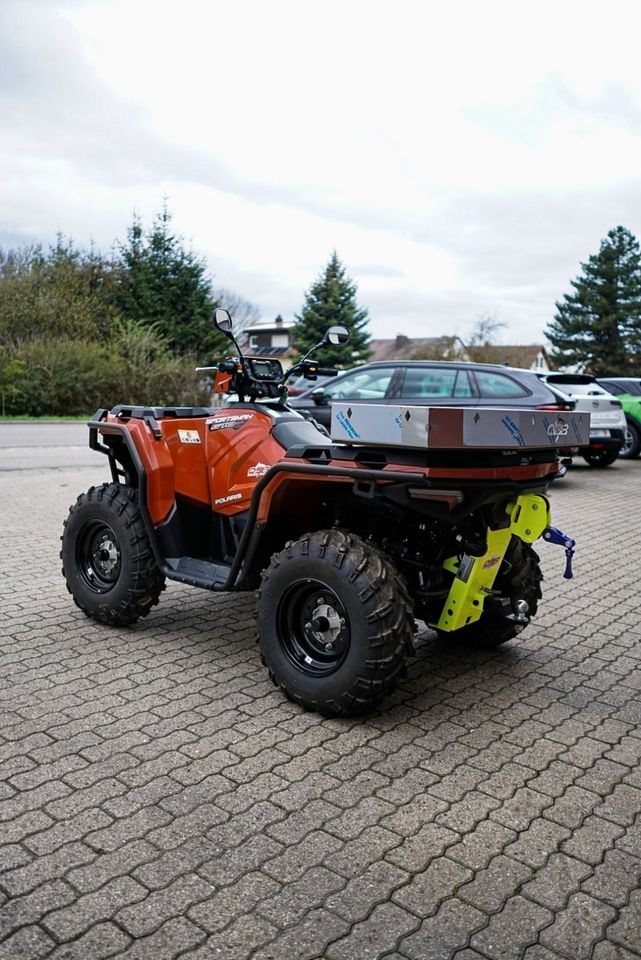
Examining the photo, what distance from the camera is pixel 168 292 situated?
1490 inches

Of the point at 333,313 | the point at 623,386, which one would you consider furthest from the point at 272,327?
the point at 623,386

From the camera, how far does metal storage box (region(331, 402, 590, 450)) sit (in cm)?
328

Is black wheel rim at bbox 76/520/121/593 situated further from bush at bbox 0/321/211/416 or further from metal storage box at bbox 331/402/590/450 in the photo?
bush at bbox 0/321/211/416

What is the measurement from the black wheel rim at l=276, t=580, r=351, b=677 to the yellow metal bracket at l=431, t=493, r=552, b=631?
51 centimetres

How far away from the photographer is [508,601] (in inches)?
169

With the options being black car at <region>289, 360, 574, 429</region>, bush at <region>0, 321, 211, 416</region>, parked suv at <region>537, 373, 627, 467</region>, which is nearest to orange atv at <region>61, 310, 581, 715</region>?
black car at <region>289, 360, 574, 429</region>

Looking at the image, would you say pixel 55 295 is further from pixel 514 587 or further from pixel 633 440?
pixel 514 587

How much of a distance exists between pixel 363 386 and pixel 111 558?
6.13 meters

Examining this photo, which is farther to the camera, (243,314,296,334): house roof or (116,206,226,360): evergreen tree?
(243,314,296,334): house roof

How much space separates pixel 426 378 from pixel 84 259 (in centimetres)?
3066

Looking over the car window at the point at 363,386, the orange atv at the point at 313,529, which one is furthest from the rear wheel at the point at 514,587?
the car window at the point at 363,386

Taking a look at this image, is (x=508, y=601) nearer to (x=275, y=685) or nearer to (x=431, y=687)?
(x=431, y=687)

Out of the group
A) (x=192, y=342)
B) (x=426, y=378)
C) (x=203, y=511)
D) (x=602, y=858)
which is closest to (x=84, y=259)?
(x=192, y=342)

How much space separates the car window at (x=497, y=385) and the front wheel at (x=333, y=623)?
6.80 meters
